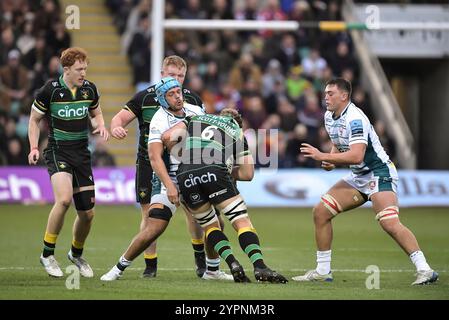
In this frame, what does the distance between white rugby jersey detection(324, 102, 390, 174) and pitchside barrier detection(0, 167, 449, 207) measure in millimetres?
10378

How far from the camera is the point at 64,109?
10.9 meters

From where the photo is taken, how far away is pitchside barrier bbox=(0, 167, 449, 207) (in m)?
20.7

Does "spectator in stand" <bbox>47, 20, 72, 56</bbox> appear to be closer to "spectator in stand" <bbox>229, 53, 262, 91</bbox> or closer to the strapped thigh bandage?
"spectator in stand" <bbox>229, 53, 262, 91</bbox>

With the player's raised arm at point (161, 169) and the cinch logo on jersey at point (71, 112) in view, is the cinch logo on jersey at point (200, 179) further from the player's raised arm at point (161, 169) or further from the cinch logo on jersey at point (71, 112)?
the cinch logo on jersey at point (71, 112)

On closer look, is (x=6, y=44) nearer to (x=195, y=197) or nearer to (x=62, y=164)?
(x=62, y=164)

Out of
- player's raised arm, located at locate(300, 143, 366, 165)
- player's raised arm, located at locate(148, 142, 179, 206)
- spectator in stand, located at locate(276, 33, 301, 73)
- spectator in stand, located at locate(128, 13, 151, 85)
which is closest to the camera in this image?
player's raised arm, located at locate(148, 142, 179, 206)

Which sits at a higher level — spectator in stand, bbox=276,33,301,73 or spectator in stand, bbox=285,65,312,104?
spectator in stand, bbox=276,33,301,73

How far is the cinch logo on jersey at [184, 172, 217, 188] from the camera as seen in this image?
31.7 feet

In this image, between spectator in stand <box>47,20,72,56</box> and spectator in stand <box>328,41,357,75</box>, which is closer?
spectator in stand <box>47,20,72,56</box>

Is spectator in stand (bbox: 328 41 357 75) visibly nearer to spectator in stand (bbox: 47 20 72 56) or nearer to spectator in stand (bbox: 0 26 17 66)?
spectator in stand (bbox: 47 20 72 56)

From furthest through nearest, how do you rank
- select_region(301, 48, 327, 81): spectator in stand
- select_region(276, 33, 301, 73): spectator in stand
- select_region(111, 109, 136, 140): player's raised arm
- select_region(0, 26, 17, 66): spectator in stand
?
select_region(276, 33, 301, 73): spectator in stand < select_region(301, 48, 327, 81): spectator in stand < select_region(0, 26, 17, 66): spectator in stand < select_region(111, 109, 136, 140): player's raised arm

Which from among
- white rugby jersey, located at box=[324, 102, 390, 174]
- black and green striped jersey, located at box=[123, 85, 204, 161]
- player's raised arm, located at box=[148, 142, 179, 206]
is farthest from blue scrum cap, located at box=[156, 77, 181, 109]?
white rugby jersey, located at box=[324, 102, 390, 174]

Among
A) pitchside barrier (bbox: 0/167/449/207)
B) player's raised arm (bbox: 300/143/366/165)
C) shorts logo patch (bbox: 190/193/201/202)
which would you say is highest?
player's raised arm (bbox: 300/143/366/165)
